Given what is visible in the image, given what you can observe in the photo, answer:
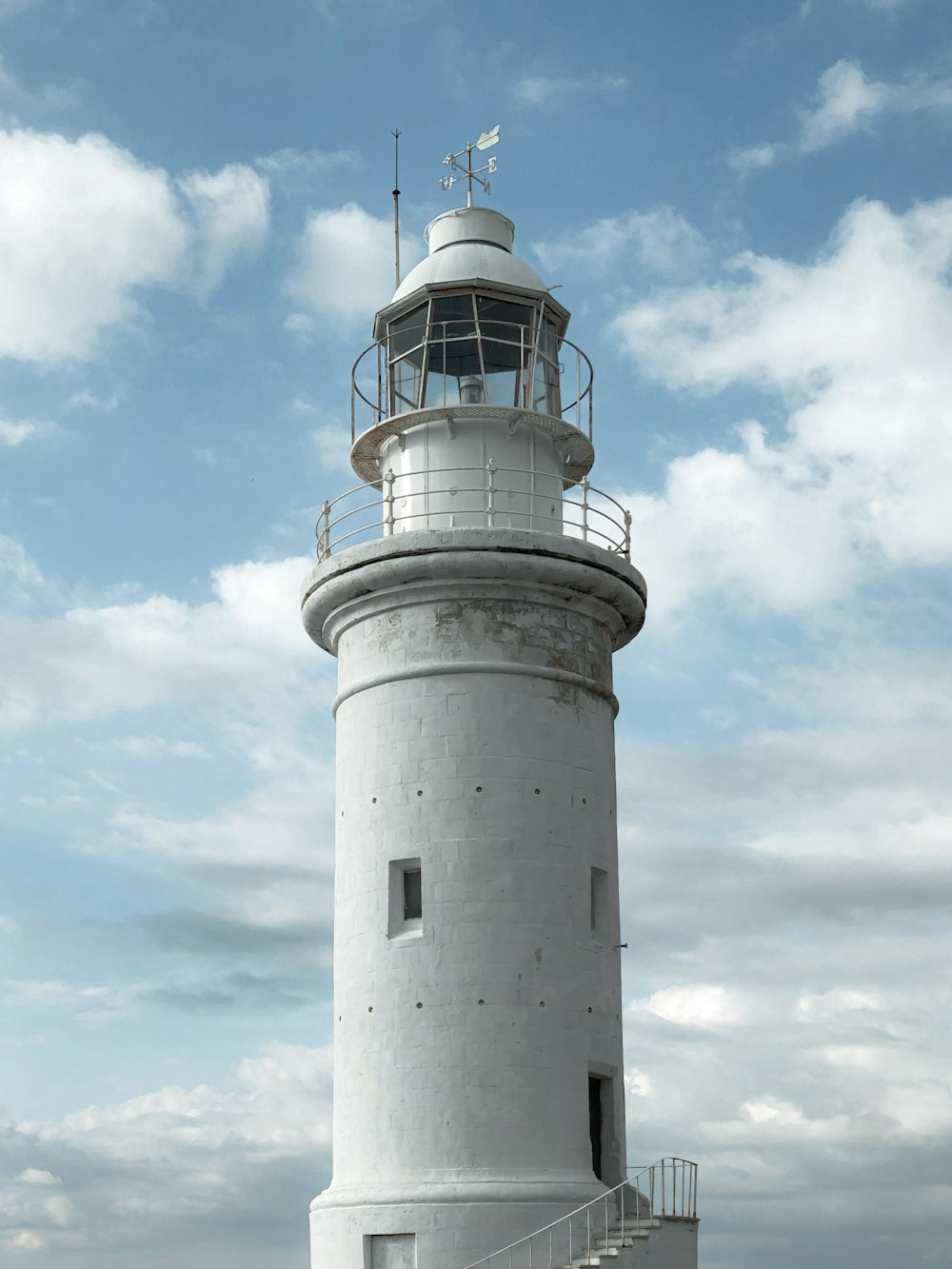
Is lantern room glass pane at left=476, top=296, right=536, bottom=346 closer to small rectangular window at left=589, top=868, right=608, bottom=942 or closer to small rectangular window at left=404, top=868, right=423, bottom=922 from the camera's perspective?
small rectangular window at left=589, top=868, right=608, bottom=942

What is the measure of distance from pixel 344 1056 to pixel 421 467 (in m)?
9.12

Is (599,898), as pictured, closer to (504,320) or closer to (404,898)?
(404,898)

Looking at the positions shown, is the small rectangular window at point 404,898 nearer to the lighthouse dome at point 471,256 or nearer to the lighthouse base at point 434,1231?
the lighthouse base at point 434,1231

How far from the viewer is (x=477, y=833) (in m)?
23.8

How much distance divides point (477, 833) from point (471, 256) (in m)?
9.79

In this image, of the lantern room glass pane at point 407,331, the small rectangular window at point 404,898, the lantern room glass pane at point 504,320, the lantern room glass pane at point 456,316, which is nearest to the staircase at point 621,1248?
the small rectangular window at point 404,898

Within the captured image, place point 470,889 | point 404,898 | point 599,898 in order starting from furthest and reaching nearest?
point 599,898 → point 404,898 → point 470,889

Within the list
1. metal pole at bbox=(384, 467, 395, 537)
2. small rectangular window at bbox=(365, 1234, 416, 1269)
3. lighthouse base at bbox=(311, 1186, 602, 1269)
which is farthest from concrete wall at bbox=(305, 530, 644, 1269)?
metal pole at bbox=(384, 467, 395, 537)

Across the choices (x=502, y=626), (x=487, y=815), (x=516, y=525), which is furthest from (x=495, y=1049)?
(x=516, y=525)

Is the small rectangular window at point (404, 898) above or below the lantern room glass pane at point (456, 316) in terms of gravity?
below

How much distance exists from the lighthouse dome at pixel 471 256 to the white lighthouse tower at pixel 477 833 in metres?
0.16

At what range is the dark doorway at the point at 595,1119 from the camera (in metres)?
24.2

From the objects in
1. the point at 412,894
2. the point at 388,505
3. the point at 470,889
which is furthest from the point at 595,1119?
the point at 388,505

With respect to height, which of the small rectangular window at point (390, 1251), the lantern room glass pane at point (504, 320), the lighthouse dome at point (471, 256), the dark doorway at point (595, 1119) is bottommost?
the small rectangular window at point (390, 1251)
